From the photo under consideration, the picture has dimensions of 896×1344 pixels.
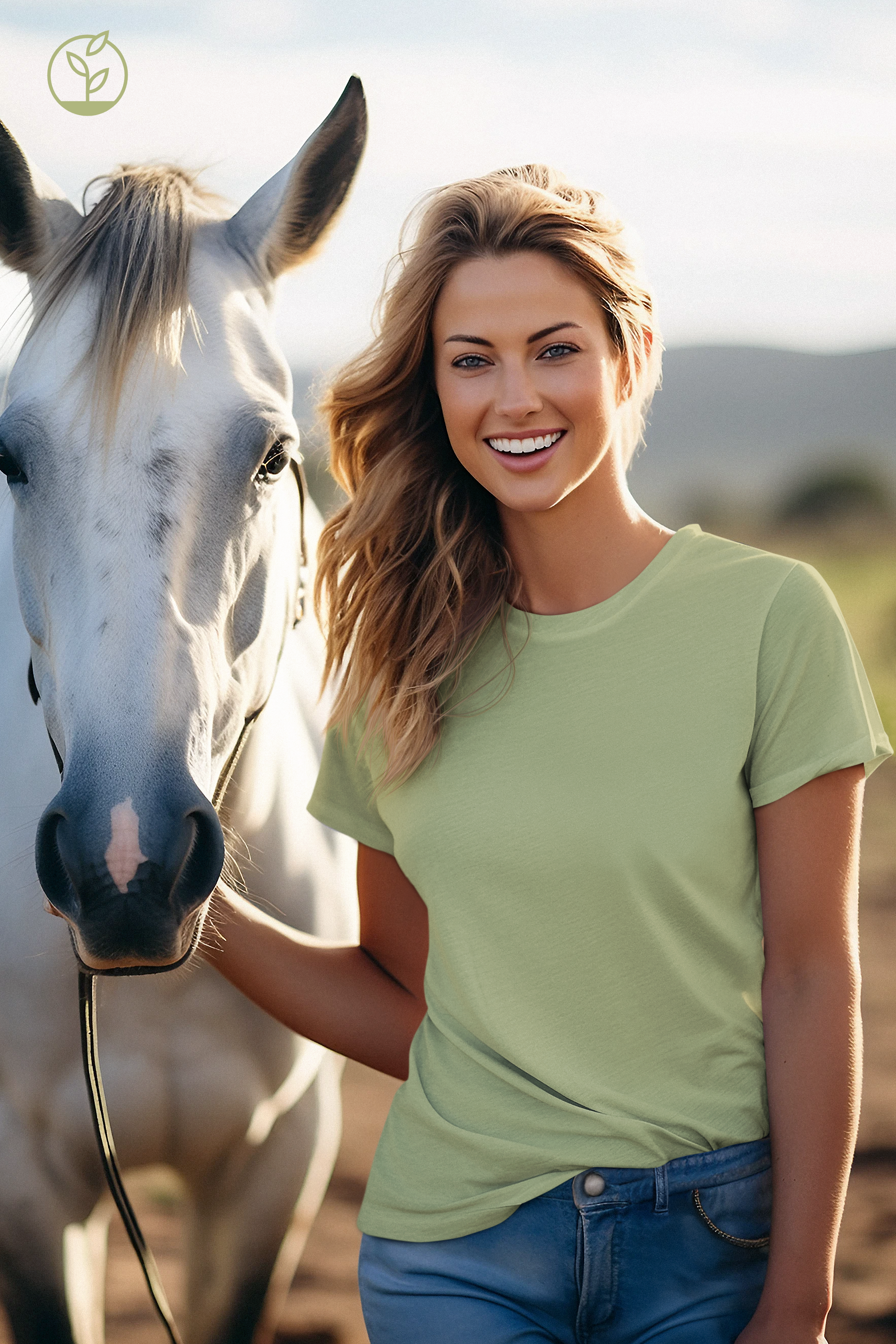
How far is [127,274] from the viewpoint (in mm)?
1390

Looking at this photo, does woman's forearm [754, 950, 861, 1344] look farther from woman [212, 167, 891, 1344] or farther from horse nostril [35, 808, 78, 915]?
horse nostril [35, 808, 78, 915]

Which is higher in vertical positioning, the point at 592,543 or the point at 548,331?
the point at 548,331

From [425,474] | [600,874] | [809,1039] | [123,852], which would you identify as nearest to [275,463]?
[425,474]

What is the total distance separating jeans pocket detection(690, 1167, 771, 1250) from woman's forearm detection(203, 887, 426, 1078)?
0.48 meters

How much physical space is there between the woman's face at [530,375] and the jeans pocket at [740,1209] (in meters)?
0.76

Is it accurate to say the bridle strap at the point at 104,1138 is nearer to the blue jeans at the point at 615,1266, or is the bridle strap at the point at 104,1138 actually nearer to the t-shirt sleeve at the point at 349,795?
the t-shirt sleeve at the point at 349,795

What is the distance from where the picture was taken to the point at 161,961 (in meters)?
1.20

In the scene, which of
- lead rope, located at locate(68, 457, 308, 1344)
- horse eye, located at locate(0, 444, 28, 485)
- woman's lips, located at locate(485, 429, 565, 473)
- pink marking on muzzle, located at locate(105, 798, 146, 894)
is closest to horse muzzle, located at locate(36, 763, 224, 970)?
pink marking on muzzle, located at locate(105, 798, 146, 894)

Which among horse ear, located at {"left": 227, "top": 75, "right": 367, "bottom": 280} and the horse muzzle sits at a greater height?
horse ear, located at {"left": 227, "top": 75, "right": 367, "bottom": 280}

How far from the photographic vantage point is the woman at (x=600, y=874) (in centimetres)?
117

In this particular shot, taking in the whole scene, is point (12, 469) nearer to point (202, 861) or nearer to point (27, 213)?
point (27, 213)

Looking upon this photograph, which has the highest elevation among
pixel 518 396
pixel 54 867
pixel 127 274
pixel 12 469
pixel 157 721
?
pixel 127 274

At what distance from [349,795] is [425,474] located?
1.45ft

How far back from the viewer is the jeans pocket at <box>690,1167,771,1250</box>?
3.86 ft
